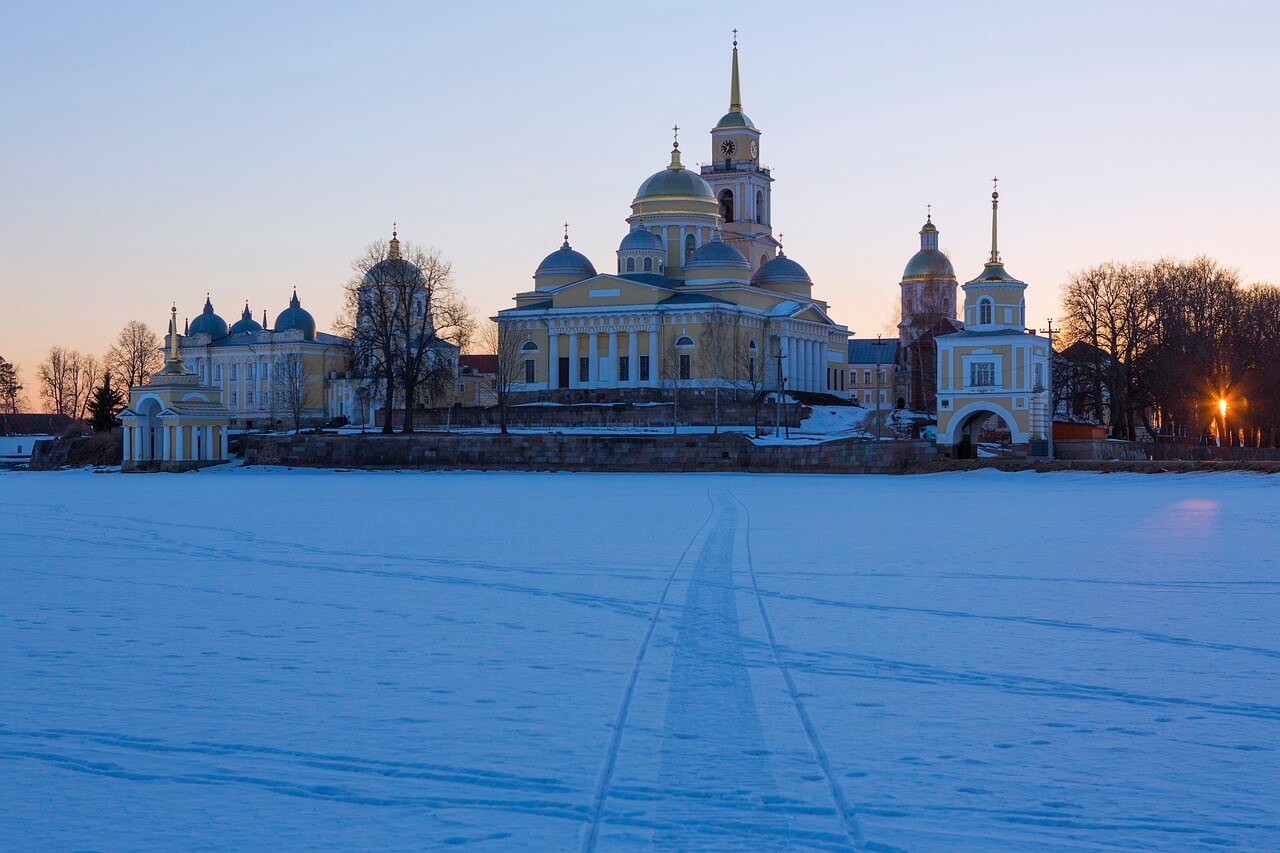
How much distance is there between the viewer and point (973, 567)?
19.3m

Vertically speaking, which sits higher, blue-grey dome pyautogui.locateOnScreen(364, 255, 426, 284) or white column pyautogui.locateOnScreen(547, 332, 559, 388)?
blue-grey dome pyautogui.locateOnScreen(364, 255, 426, 284)

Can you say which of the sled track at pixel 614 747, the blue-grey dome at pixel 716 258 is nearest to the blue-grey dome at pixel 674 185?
the blue-grey dome at pixel 716 258

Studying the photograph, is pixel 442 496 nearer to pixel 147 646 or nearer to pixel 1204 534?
pixel 1204 534

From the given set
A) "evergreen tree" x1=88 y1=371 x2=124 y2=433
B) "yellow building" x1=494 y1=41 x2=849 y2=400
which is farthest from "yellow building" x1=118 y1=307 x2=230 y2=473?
"yellow building" x1=494 y1=41 x2=849 y2=400

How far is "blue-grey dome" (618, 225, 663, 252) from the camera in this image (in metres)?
89.8

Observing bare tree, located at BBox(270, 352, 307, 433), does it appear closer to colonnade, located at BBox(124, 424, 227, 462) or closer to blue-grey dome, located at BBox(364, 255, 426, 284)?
colonnade, located at BBox(124, 424, 227, 462)

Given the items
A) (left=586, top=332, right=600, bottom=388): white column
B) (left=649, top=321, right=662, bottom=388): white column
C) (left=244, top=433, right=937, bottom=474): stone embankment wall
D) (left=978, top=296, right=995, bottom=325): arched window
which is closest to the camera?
(left=244, top=433, right=937, bottom=474): stone embankment wall

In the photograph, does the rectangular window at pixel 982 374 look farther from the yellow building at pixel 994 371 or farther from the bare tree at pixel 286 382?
the bare tree at pixel 286 382

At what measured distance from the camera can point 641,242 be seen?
89.9 m

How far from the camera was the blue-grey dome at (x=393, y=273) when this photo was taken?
70625 millimetres

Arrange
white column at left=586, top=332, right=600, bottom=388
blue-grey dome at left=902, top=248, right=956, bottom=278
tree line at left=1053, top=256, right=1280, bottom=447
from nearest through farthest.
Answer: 1. tree line at left=1053, top=256, right=1280, bottom=447
2. white column at left=586, top=332, right=600, bottom=388
3. blue-grey dome at left=902, top=248, right=956, bottom=278

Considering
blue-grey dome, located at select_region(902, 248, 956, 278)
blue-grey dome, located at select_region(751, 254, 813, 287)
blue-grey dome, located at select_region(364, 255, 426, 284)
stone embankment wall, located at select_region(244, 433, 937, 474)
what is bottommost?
stone embankment wall, located at select_region(244, 433, 937, 474)

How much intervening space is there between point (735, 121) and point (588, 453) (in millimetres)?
44794

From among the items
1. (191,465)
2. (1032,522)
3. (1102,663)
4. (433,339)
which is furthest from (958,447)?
(1102,663)
